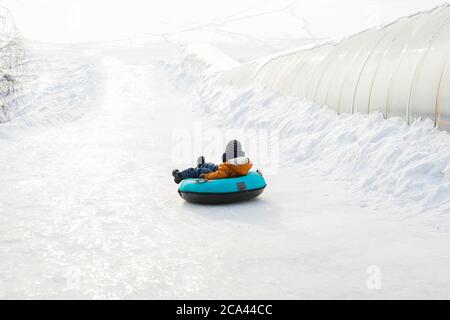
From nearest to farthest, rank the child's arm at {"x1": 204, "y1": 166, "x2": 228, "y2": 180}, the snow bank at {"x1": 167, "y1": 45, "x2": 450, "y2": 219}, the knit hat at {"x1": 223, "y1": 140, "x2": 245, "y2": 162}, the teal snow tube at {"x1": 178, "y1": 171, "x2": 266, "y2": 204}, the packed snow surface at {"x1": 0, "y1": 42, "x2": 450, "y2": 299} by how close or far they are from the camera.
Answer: the packed snow surface at {"x1": 0, "y1": 42, "x2": 450, "y2": 299} → the snow bank at {"x1": 167, "y1": 45, "x2": 450, "y2": 219} → the teal snow tube at {"x1": 178, "y1": 171, "x2": 266, "y2": 204} → the knit hat at {"x1": 223, "y1": 140, "x2": 245, "y2": 162} → the child's arm at {"x1": 204, "y1": 166, "x2": 228, "y2": 180}

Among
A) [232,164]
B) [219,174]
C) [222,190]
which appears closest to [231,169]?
[232,164]

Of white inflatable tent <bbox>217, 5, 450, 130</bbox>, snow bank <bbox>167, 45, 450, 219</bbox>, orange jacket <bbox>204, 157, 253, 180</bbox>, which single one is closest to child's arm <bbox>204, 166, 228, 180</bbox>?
orange jacket <bbox>204, 157, 253, 180</bbox>

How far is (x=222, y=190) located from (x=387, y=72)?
5.96 metres

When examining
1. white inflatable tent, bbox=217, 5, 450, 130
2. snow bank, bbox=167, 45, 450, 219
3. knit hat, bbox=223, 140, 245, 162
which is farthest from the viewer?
white inflatable tent, bbox=217, 5, 450, 130

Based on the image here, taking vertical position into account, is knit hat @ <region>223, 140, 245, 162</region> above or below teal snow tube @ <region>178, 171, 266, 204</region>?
above

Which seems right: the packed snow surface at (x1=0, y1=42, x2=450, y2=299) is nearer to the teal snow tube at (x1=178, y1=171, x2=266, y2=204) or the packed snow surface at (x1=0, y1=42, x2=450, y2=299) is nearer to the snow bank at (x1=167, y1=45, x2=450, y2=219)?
the snow bank at (x1=167, y1=45, x2=450, y2=219)

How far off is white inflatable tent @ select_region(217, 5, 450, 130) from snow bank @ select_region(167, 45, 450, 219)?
1.08 ft

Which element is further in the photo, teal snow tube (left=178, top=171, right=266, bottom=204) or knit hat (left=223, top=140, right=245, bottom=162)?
knit hat (left=223, top=140, right=245, bottom=162)

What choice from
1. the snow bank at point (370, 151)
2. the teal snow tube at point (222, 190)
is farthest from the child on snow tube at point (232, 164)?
the snow bank at point (370, 151)

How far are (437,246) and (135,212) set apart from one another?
4.68 metres

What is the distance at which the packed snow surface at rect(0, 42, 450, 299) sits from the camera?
16.9 ft

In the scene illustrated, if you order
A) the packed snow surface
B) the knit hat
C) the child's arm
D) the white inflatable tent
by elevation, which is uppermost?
the white inflatable tent

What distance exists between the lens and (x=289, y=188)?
954 cm
